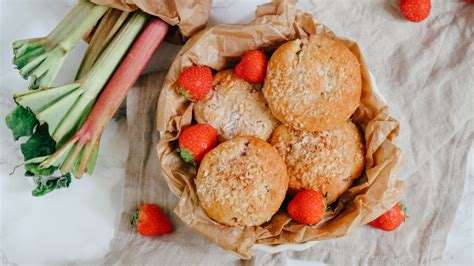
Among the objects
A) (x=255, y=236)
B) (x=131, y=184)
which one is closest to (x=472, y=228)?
(x=255, y=236)

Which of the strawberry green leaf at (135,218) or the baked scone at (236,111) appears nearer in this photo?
the baked scone at (236,111)

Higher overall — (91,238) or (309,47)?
(309,47)

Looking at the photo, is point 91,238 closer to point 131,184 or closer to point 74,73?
point 131,184

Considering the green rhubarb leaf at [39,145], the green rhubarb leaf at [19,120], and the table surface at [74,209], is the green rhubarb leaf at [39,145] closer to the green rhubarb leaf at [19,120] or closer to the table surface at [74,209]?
the green rhubarb leaf at [19,120]

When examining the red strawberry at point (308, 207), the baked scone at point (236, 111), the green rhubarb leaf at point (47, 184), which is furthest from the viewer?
the green rhubarb leaf at point (47, 184)

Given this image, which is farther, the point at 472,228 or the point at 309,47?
the point at 472,228

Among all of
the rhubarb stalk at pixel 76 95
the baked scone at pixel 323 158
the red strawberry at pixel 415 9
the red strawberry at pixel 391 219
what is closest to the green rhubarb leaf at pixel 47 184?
the rhubarb stalk at pixel 76 95
